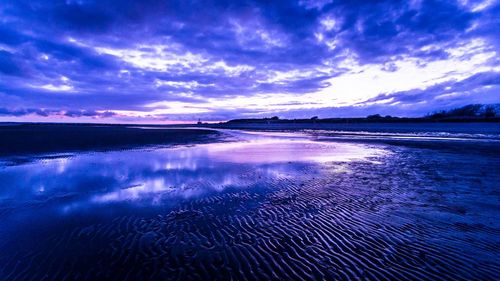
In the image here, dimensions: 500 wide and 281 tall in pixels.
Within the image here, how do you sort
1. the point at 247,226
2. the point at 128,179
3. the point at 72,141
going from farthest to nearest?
the point at 72,141 < the point at 128,179 < the point at 247,226

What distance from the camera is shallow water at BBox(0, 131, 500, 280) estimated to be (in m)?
4.86

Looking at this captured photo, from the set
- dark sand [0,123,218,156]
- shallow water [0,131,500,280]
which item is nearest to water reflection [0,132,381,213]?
shallow water [0,131,500,280]

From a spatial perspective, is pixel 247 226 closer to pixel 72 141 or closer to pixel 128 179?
pixel 128 179

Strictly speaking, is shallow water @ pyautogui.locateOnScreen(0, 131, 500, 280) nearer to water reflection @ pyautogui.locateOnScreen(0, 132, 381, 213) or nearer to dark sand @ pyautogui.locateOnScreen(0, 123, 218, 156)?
water reflection @ pyautogui.locateOnScreen(0, 132, 381, 213)

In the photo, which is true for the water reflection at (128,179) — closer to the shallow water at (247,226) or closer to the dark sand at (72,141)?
the shallow water at (247,226)

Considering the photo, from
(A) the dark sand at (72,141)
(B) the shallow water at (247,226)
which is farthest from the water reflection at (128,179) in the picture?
(A) the dark sand at (72,141)

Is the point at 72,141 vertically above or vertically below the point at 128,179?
below

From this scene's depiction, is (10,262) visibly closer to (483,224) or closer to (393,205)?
(393,205)

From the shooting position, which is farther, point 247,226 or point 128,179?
point 128,179

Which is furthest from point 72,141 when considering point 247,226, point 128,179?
point 247,226

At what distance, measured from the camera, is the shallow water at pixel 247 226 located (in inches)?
191

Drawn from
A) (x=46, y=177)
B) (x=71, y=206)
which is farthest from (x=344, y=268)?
(x=46, y=177)

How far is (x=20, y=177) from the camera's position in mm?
12148

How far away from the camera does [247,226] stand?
6922mm
